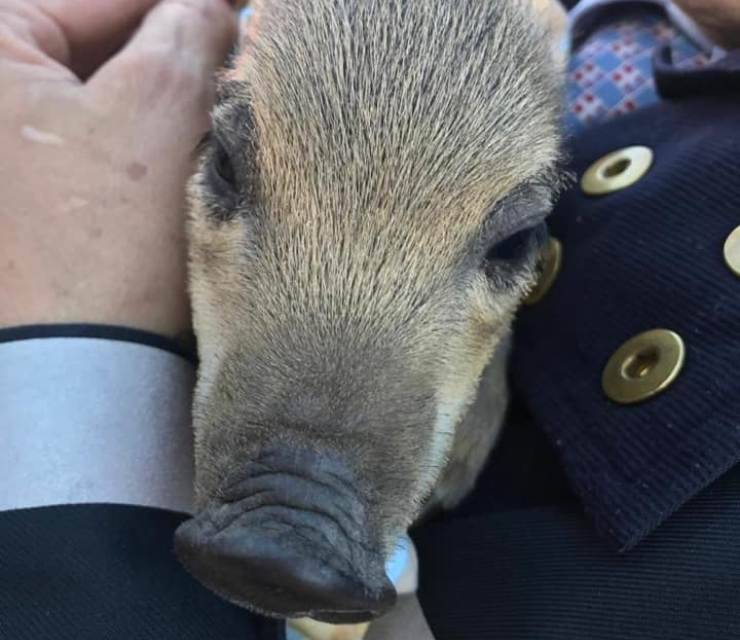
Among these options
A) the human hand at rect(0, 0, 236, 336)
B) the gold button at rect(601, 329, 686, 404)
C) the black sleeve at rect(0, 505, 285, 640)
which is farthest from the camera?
the human hand at rect(0, 0, 236, 336)

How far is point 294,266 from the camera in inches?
44.3

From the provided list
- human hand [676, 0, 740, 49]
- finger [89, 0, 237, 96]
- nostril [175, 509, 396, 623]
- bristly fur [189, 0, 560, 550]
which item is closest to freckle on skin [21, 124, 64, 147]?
finger [89, 0, 237, 96]

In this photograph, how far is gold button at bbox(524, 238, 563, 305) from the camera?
1.47 m

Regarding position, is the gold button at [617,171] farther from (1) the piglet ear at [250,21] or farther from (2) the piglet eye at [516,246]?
(1) the piglet ear at [250,21]

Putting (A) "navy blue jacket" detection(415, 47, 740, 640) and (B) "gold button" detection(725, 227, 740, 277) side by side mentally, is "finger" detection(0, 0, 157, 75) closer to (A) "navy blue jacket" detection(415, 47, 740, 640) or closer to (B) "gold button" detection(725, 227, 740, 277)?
(A) "navy blue jacket" detection(415, 47, 740, 640)

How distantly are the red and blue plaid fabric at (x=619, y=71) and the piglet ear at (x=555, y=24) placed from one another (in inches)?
3.2

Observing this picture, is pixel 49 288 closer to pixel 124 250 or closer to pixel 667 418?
pixel 124 250

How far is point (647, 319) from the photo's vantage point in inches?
49.8

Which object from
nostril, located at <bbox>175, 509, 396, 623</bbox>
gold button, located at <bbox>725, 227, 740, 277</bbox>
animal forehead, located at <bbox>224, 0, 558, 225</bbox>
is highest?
animal forehead, located at <bbox>224, 0, 558, 225</bbox>

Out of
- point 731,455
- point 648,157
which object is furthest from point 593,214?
point 731,455

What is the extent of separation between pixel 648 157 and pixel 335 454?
705mm

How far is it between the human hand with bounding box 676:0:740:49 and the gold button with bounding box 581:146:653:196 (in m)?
0.28

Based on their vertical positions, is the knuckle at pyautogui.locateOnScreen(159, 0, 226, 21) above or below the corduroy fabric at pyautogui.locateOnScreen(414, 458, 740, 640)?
above

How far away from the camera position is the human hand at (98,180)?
1281mm
